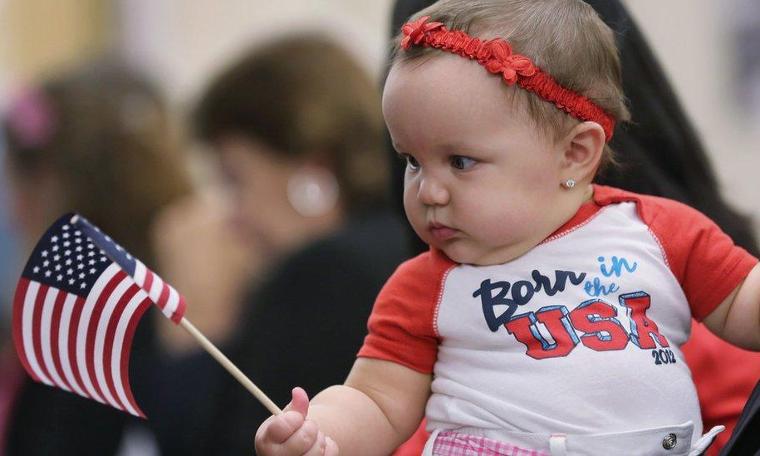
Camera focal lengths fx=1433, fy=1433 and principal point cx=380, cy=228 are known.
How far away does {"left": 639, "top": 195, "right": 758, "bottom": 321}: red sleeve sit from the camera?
2033 mm

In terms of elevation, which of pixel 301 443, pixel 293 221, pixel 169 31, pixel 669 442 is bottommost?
pixel 169 31

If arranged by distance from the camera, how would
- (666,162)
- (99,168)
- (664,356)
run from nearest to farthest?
(664,356)
(666,162)
(99,168)

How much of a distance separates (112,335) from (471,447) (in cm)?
55

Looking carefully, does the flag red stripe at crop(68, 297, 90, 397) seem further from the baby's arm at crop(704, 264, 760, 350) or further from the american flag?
the baby's arm at crop(704, 264, 760, 350)

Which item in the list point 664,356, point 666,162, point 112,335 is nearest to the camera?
point 664,356

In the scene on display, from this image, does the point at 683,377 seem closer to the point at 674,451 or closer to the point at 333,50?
the point at 674,451

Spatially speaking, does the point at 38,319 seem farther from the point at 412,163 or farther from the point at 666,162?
the point at 666,162

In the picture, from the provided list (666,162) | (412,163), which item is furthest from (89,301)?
(666,162)

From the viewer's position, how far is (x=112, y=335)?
2.08 m

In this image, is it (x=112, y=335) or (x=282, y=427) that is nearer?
(x=282, y=427)

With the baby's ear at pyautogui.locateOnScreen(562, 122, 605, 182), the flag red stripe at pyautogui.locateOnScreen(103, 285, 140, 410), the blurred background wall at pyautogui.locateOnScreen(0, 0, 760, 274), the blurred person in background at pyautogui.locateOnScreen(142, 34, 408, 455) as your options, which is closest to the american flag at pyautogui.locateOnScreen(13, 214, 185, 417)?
the flag red stripe at pyautogui.locateOnScreen(103, 285, 140, 410)

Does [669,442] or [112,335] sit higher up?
[112,335]

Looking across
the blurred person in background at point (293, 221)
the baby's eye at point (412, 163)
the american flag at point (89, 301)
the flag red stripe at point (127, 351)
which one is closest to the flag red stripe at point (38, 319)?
the american flag at point (89, 301)

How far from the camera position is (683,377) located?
2.00m
